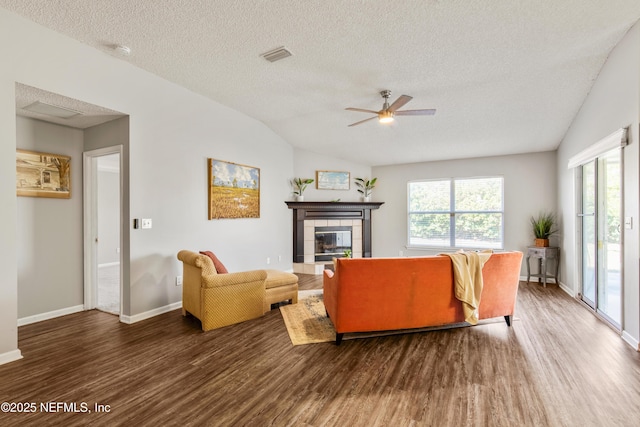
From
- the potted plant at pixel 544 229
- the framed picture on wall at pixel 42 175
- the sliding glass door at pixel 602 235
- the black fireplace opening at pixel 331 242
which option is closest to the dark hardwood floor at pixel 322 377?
the sliding glass door at pixel 602 235

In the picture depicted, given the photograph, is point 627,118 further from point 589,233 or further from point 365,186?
point 365,186

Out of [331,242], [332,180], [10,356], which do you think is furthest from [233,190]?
Answer: [10,356]

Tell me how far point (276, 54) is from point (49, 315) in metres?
3.98

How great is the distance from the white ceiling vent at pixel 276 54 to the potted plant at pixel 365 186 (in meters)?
4.29

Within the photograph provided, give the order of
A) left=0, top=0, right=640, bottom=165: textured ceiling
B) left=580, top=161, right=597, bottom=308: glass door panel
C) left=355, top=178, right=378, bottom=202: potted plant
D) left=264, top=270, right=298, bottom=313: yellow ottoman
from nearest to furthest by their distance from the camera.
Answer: left=0, top=0, right=640, bottom=165: textured ceiling, left=264, top=270, right=298, bottom=313: yellow ottoman, left=580, top=161, right=597, bottom=308: glass door panel, left=355, top=178, right=378, bottom=202: potted plant

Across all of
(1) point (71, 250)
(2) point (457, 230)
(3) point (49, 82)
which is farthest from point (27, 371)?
(2) point (457, 230)

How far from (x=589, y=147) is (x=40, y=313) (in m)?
6.98

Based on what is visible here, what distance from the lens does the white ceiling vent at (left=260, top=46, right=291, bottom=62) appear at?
3.12 meters

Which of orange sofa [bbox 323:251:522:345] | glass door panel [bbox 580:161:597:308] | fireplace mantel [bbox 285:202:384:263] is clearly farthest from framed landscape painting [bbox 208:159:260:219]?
glass door panel [bbox 580:161:597:308]

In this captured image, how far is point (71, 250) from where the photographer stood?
3.90 meters

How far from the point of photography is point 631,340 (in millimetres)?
2959

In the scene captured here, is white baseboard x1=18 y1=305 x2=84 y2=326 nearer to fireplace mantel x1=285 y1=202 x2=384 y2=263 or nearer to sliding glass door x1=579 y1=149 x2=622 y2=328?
fireplace mantel x1=285 y1=202 x2=384 y2=263

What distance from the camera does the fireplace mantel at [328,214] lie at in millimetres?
6504

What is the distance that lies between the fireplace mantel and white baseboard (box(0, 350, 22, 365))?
436cm
